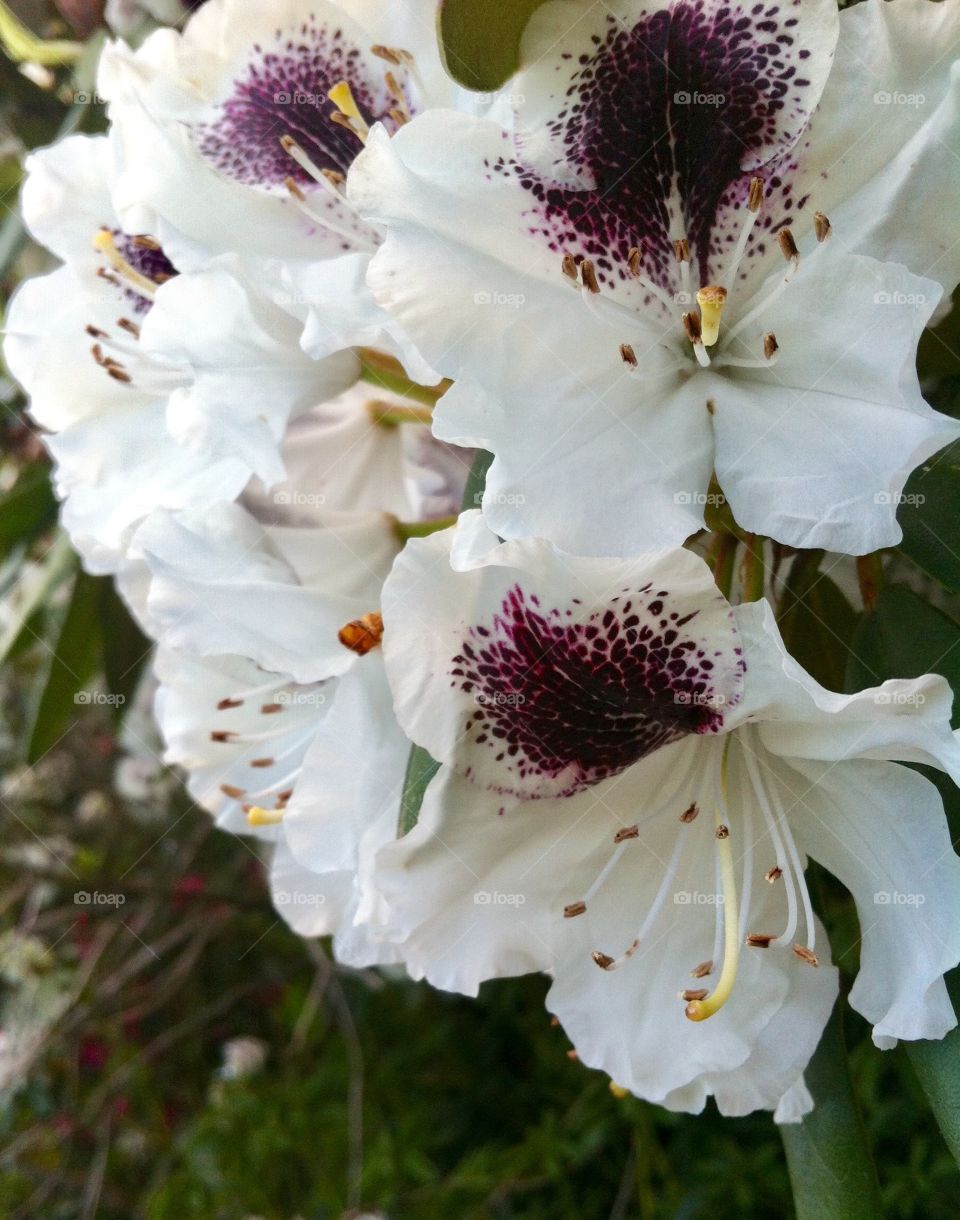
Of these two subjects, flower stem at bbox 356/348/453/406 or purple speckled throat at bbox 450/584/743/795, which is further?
flower stem at bbox 356/348/453/406

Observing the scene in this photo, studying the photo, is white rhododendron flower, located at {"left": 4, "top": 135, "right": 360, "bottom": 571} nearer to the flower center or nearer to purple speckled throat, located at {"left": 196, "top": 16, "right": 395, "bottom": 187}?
purple speckled throat, located at {"left": 196, "top": 16, "right": 395, "bottom": 187}

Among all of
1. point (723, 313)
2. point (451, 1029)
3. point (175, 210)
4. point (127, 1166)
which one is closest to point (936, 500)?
point (723, 313)

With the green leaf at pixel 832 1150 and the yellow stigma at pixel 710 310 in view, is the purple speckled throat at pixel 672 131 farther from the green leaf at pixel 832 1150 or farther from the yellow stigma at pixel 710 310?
the green leaf at pixel 832 1150

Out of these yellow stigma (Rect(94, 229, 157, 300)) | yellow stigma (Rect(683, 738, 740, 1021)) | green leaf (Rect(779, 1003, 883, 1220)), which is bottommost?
green leaf (Rect(779, 1003, 883, 1220))

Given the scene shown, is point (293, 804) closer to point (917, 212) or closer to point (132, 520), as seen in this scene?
point (132, 520)

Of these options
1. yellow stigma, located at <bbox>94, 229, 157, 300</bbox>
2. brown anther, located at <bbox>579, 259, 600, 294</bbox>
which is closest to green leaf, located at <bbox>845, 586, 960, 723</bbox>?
brown anther, located at <bbox>579, 259, 600, 294</bbox>

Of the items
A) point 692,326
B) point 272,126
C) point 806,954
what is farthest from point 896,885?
point 272,126

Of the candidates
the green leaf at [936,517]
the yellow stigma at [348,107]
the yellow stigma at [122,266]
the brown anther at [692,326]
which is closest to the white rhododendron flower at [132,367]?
the yellow stigma at [122,266]
